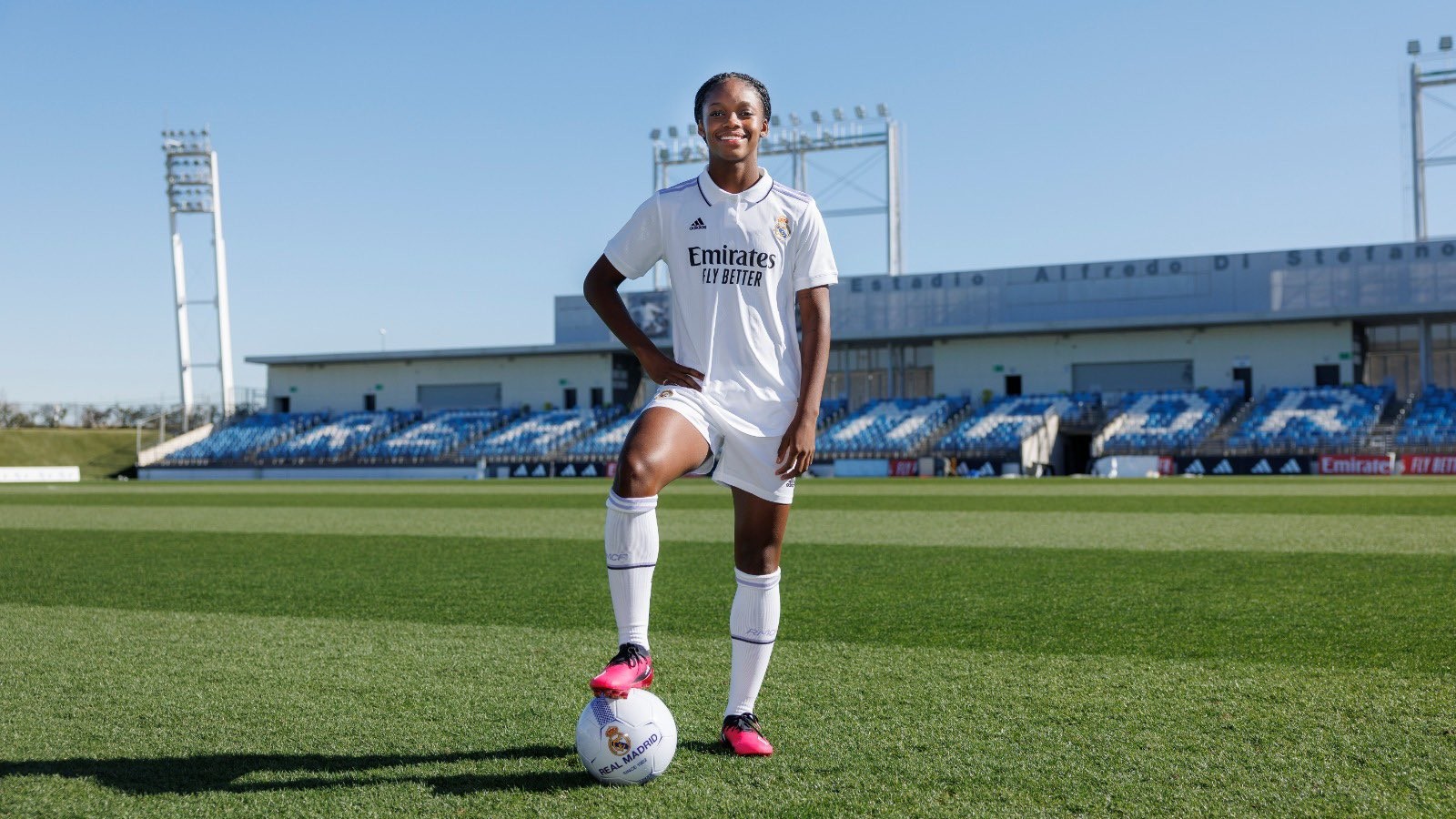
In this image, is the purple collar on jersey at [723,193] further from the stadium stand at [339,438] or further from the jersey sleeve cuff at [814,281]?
the stadium stand at [339,438]

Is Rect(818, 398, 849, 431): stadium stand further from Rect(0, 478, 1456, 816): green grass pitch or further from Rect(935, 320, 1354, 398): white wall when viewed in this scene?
Rect(0, 478, 1456, 816): green grass pitch

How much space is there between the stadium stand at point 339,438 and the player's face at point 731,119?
48.1 metres

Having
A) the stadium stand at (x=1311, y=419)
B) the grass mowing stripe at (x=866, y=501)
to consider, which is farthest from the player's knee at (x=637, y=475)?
the stadium stand at (x=1311, y=419)

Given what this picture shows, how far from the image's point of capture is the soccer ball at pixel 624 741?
3.42 m

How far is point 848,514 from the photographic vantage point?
17188 millimetres

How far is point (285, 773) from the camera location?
3.54 meters

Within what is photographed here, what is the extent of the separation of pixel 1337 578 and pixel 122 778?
7581 mm

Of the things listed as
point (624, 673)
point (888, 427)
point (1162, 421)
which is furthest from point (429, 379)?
point (624, 673)

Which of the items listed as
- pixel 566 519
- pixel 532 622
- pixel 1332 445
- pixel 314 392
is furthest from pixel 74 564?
pixel 314 392

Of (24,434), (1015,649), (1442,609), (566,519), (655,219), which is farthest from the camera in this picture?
(24,434)

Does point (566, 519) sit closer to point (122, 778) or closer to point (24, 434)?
point (122, 778)

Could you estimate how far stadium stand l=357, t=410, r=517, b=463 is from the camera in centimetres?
4940

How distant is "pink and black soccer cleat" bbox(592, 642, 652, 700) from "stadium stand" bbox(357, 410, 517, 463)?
45838mm

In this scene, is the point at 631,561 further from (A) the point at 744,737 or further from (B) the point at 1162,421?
(B) the point at 1162,421
